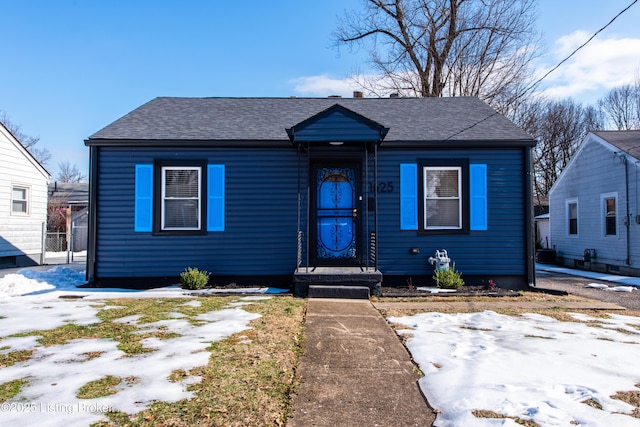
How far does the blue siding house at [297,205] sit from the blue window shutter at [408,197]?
2cm

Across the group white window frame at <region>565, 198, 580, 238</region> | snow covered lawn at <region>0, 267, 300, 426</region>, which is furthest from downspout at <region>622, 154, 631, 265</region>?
snow covered lawn at <region>0, 267, 300, 426</region>

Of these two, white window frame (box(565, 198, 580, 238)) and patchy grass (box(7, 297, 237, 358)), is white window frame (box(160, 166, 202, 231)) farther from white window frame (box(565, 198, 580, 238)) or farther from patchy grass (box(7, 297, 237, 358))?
white window frame (box(565, 198, 580, 238))

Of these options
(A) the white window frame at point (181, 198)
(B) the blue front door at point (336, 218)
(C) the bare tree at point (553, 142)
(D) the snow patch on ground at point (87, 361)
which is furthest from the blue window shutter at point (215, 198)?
(C) the bare tree at point (553, 142)

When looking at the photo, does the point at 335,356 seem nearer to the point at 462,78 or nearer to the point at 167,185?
the point at 167,185

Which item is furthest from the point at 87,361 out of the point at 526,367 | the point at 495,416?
the point at 526,367

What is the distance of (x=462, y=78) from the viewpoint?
20.2 m

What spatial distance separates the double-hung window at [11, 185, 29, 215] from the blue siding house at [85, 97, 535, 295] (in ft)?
24.8

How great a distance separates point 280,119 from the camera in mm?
9578

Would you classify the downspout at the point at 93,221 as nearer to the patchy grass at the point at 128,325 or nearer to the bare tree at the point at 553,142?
the patchy grass at the point at 128,325

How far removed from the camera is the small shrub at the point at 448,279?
7.91 metres

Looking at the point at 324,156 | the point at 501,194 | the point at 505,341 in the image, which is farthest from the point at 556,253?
the point at 505,341

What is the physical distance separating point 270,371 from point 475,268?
6.30 meters

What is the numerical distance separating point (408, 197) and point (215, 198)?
13.5ft

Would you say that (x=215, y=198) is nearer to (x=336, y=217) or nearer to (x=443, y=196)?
(x=336, y=217)
